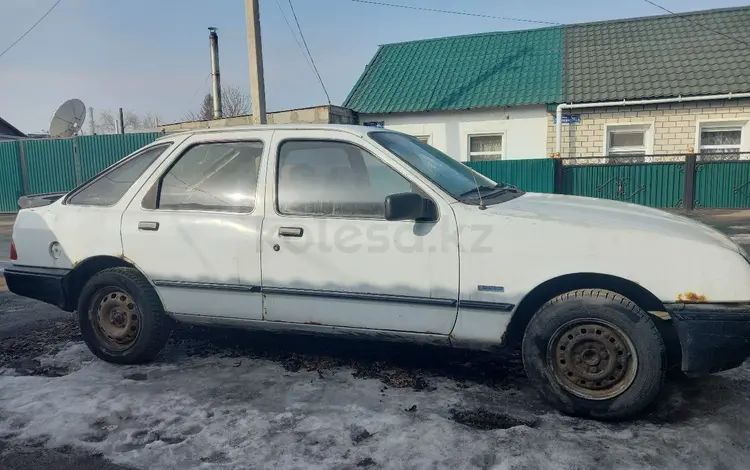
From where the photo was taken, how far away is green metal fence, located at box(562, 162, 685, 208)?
13.1m

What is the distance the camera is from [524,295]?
3.21 metres

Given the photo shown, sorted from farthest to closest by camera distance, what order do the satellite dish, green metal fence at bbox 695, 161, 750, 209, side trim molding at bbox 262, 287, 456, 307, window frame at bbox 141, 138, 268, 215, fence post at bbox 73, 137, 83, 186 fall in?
the satellite dish < fence post at bbox 73, 137, 83, 186 < green metal fence at bbox 695, 161, 750, 209 < window frame at bbox 141, 138, 268, 215 < side trim molding at bbox 262, 287, 456, 307

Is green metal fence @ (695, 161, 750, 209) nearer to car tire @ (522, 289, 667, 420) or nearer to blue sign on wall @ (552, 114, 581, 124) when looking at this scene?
blue sign on wall @ (552, 114, 581, 124)

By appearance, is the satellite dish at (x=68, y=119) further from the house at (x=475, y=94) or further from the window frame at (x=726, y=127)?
the window frame at (x=726, y=127)

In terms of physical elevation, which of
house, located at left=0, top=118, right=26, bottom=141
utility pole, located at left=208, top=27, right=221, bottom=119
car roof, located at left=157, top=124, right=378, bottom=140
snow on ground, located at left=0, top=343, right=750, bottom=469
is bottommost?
snow on ground, located at left=0, top=343, right=750, bottom=469

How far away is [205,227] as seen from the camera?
12.7 feet

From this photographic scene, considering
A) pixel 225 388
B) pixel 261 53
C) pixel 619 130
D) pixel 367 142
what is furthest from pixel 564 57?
pixel 225 388

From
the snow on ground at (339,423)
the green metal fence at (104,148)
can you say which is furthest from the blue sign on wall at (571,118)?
the snow on ground at (339,423)

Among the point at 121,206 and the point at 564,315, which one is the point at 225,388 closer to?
the point at 121,206

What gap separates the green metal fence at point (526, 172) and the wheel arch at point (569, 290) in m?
10.5

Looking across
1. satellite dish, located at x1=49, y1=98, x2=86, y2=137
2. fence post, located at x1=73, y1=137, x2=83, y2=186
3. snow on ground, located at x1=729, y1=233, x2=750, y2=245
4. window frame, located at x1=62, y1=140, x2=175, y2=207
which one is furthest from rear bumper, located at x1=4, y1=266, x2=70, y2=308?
satellite dish, located at x1=49, y1=98, x2=86, y2=137

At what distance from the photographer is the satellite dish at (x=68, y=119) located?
17.0 metres

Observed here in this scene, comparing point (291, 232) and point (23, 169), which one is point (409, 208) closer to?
point (291, 232)

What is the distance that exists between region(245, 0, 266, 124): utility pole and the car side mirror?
7706mm
